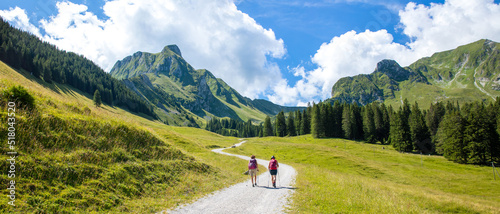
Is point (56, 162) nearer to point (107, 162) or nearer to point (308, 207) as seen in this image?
point (107, 162)

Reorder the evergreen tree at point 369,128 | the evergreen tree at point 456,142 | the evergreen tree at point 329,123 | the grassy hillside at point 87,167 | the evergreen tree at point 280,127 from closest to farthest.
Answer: the grassy hillside at point 87,167 < the evergreen tree at point 456,142 < the evergreen tree at point 369,128 < the evergreen tree at point 329,123 < the evergreen tree at point 280,127

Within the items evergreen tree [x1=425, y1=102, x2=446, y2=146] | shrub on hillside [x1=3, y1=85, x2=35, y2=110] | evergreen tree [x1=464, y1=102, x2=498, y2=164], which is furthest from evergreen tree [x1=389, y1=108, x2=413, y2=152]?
shrub on hillside [x1=3, y1=85, x2=35, y2=110]

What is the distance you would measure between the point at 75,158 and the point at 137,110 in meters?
204

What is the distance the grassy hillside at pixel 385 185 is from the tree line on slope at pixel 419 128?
389 inches

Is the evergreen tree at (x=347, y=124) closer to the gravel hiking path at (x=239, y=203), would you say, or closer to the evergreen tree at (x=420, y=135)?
the evergreen tree at (x=420, y=135)

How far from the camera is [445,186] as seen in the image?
125 feet

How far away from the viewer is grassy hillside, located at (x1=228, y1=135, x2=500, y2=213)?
13993 mm

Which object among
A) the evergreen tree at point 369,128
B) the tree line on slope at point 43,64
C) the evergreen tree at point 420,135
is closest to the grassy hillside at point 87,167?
the evergreen tree at point 420,135

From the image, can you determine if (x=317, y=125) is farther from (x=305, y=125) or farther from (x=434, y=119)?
(x=434, y=119)

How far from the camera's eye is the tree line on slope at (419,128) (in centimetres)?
6066

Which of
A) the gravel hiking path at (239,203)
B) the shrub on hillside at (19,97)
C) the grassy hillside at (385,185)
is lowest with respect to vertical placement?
the grassy hillside at (385,185)

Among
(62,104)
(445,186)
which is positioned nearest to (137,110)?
(62,104)

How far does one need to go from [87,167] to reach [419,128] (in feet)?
368

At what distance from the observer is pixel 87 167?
12.4 meters
